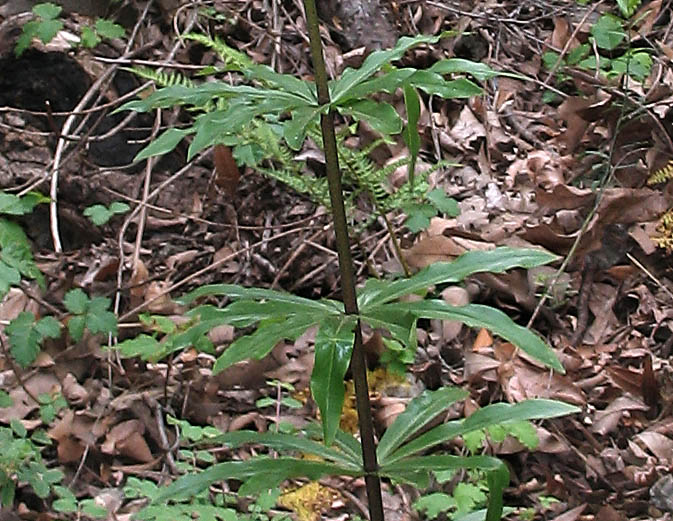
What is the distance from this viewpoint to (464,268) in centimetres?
141

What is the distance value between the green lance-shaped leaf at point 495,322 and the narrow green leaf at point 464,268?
5 cm

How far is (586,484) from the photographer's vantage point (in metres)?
2.29

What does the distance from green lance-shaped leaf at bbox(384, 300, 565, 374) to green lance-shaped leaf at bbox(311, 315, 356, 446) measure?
0.14 m

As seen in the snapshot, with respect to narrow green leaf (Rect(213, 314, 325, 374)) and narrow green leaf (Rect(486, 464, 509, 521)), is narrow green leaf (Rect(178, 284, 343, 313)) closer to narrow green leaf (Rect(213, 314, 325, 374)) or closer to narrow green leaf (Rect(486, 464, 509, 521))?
narrow green leaf (Rect(213, 314, 325, 374))

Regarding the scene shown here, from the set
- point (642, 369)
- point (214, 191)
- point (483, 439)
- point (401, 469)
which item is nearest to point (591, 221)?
point (642, 369)

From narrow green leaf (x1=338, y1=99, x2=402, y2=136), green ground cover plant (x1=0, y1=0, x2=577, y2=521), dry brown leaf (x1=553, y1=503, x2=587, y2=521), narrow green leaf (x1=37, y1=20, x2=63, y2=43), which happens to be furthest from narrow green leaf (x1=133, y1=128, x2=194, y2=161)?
narrow green leaf (x1=37, y1=20, x2=63, y2=43)

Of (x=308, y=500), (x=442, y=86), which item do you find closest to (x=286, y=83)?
(x=442, y=86)

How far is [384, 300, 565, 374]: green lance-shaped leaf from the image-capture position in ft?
4.08

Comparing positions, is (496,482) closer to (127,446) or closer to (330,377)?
(330,377)

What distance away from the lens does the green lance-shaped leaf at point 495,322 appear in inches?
49.0

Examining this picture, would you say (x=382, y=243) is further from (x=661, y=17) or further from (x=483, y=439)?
(x=661, y=17)

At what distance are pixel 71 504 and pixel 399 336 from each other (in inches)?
46.2

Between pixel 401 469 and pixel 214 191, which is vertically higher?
pixel 401 469

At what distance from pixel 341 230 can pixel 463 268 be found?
198 mm
